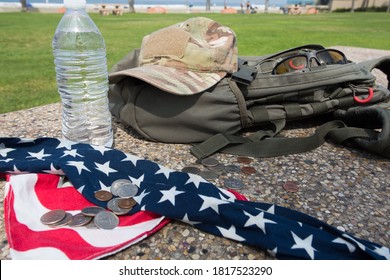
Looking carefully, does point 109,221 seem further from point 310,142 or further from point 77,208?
point 310,142

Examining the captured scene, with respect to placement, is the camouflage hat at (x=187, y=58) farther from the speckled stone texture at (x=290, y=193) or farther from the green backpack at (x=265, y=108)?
the speckled stone texture at (x=290, y=193)

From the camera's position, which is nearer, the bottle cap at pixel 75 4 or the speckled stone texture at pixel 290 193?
the speckled stone texture at pixel 290 193

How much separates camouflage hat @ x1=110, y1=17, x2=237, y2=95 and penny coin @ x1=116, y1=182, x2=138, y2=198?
75 cm

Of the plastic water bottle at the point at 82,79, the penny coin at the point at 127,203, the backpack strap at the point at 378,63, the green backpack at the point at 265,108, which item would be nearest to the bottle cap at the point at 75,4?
the plastic water bottle at the point at 82,79

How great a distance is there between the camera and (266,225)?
1.61 m

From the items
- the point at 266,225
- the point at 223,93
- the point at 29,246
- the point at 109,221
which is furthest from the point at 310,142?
the point at 29,246

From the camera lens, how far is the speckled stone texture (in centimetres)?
162

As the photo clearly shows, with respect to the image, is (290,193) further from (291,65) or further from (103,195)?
(291,65)

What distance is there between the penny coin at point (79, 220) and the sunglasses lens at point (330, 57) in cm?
229

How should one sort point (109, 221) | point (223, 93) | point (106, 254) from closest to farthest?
1. point (106, 254)
2. point (109, 221)
3. point (223, 93)

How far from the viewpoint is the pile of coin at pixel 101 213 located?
1.69 metres

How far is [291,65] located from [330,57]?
15.8 inches

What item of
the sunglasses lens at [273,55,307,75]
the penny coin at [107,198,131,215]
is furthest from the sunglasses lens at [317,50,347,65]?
the penny coin at [107,198,131,215]

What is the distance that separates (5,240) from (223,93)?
1698 millimetres
